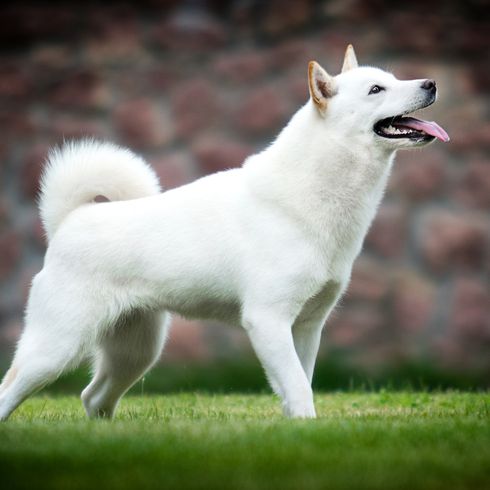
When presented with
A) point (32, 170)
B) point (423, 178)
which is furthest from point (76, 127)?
point (423, 178)

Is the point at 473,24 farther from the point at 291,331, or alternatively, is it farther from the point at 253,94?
the point at 291,331

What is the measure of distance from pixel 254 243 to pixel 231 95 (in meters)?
3.45

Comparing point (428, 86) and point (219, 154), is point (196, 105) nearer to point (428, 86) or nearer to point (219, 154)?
point (219, 154)

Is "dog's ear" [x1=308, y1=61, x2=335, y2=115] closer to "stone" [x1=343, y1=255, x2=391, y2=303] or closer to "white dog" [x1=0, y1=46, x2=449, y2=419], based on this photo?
"white dog" [x1=0, y1=46, x2=449, y2=419]

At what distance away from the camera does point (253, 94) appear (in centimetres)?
748

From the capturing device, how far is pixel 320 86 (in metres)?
4.36

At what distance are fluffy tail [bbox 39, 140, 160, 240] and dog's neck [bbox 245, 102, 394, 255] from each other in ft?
2.26

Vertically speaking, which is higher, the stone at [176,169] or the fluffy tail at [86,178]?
the fluffy tail at [86,178]

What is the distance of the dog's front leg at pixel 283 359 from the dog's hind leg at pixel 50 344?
737 millimetres

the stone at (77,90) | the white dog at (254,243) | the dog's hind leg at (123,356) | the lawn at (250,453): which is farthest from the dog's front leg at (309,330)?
the stone at (77,90)

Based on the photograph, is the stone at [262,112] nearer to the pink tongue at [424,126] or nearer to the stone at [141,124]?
the stone at [141,124]

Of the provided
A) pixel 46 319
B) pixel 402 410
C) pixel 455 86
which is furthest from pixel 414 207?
pixel 46 319

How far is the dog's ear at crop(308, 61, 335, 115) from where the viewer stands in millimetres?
4289

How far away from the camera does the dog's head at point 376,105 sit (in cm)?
429
